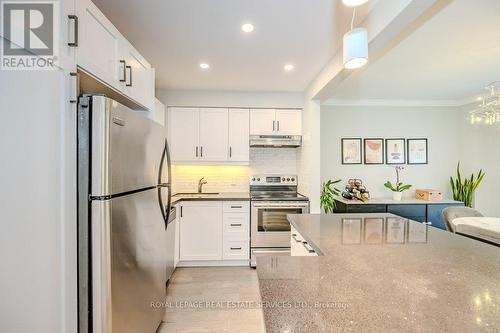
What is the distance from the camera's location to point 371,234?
59.4 inches

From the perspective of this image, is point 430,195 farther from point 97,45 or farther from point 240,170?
point 97,45

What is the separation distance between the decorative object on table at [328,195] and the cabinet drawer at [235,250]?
4.13ft

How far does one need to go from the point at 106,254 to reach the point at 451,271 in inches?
61.0

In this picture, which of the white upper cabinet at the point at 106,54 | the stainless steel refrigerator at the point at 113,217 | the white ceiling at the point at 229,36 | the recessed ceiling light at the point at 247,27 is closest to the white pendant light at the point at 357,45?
the white ceiling at the point at 229,36

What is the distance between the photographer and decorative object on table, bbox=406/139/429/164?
416cm

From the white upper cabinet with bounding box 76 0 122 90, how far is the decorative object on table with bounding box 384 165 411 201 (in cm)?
409

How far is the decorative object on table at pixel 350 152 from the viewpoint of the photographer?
13.5 ft

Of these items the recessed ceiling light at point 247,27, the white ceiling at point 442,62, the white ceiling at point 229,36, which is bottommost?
the recessed ceiling light at point 247,27

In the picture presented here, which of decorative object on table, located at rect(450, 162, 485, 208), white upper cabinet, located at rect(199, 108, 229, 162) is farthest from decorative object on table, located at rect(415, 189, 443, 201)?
white upper cabinet, located at rect(199, 108, 229, 162)

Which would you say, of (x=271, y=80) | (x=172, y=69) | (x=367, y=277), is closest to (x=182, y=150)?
(x=172, y=69)

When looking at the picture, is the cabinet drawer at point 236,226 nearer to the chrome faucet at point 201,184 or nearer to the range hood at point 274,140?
the chrome faucet at point 201,184

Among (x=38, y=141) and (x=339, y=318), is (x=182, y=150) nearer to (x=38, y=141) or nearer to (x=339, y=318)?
(x=38, y=141)

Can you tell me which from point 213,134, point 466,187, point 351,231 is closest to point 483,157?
point 466,187

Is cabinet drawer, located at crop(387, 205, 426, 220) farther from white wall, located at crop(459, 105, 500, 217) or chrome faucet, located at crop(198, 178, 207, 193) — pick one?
chrome faucet, located at crop(198, 178, 207, 193)
